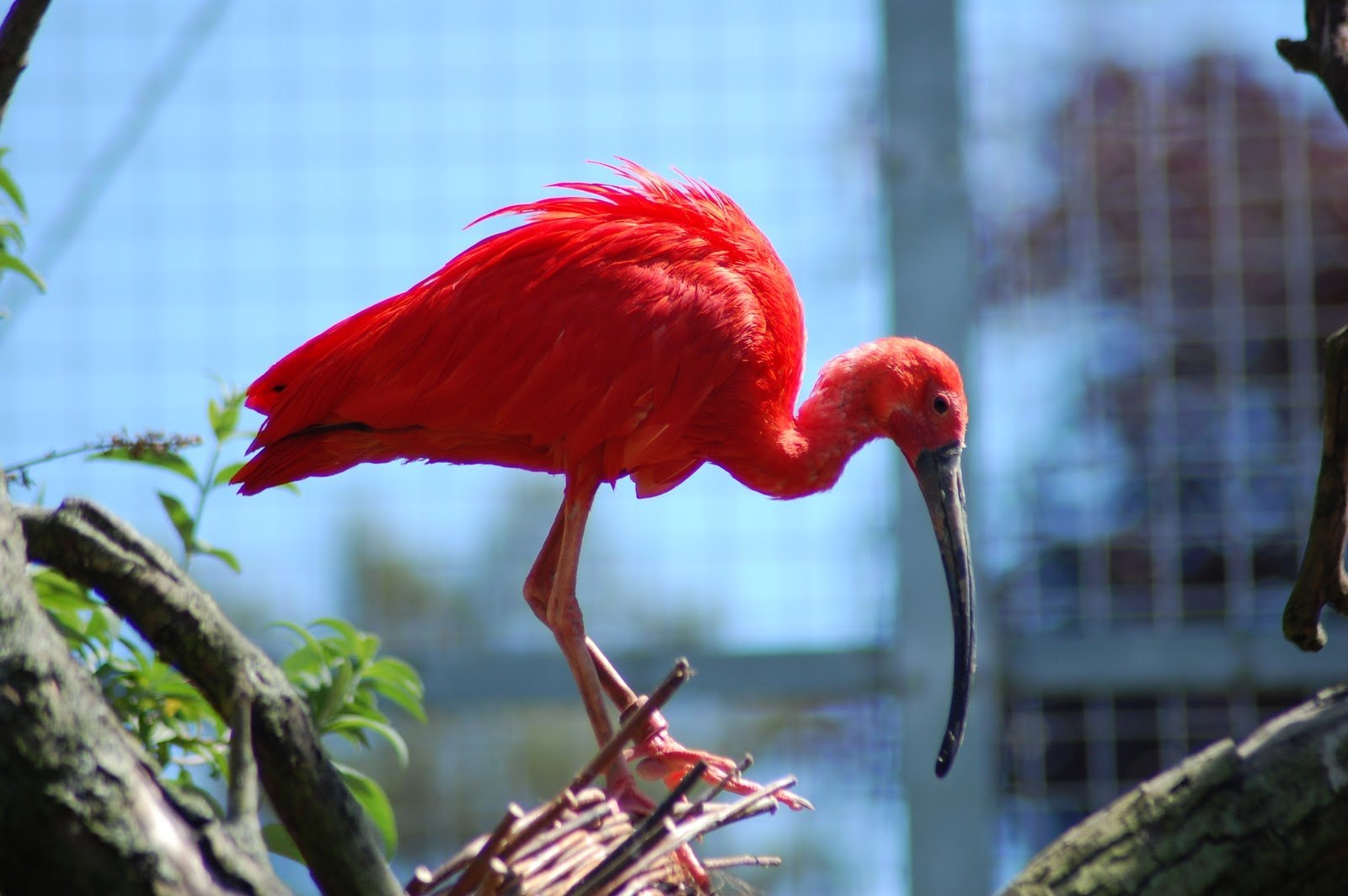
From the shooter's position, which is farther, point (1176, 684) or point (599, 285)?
point (1176, 684)

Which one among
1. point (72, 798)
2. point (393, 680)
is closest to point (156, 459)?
point (393, 680)

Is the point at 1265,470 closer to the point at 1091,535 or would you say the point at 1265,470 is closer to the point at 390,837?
the point at 1091,535

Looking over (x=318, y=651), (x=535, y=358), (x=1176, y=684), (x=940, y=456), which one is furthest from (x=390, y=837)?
(x=1176, y=684)

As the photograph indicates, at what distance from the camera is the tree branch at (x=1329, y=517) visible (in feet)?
6.23

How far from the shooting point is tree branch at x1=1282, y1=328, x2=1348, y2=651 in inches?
74.8

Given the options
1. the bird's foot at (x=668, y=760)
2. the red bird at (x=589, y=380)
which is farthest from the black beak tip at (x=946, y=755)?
the bird's foot at (x=668, y=760)

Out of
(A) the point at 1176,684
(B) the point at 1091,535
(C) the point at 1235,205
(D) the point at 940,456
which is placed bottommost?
(A) the point at 1176,684

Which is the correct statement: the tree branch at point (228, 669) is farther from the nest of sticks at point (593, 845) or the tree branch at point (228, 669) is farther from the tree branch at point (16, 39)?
the tree branch at point (16, 39)

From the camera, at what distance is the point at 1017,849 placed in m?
4.45

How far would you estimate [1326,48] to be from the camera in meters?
2.07

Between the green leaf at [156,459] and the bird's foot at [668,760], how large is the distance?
839 mm

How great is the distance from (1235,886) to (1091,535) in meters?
2.93

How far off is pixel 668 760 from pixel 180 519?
87 centimetres

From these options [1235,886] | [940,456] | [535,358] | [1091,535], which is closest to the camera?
[1235,886]
